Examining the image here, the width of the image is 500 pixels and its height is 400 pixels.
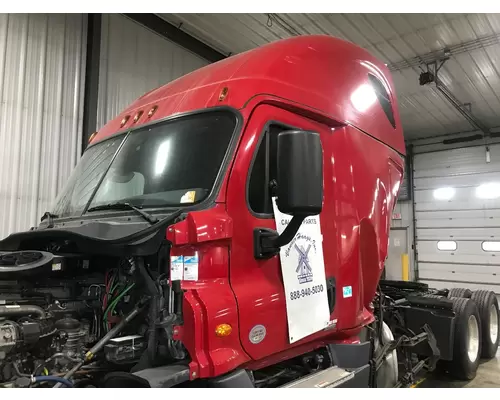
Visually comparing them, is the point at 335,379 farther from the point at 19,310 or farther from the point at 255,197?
the point at 19,310

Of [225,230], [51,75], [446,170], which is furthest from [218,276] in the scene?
[446,170]

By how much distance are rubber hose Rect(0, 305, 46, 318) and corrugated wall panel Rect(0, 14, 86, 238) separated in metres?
4.14

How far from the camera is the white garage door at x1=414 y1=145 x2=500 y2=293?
1186 cm

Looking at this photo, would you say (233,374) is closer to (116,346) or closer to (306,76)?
(116,346)

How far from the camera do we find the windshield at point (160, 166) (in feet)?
8.21

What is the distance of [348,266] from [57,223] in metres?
2.15

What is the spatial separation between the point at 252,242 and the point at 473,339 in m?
4.51

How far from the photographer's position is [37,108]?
6.29 meters

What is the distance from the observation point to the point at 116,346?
225cm

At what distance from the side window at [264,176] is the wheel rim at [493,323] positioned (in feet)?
17.0

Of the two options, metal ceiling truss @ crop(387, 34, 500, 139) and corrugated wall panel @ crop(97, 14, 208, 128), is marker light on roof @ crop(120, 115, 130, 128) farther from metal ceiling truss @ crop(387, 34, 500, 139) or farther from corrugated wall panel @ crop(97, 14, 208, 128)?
metal ceiling truss @ crop(387, 34, 500, 139)

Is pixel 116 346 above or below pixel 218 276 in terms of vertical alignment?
below

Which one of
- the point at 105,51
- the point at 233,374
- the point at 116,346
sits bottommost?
the point at 233,374

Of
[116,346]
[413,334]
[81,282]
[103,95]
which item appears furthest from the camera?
[103,95]
